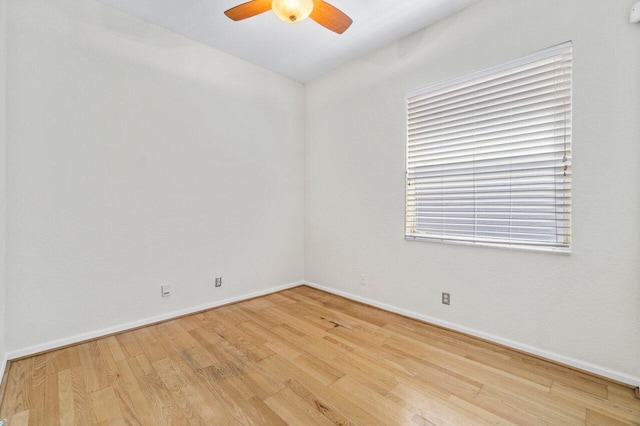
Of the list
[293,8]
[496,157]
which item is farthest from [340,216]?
[293,8]

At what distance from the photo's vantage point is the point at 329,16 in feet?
6.42

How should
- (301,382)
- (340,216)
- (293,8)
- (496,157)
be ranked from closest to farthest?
(293,8) → (301,382) → (496,157) → (340,216)

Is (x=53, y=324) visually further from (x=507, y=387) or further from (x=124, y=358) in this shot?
(x=507, y=387)

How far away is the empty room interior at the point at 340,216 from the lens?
5.81 feet

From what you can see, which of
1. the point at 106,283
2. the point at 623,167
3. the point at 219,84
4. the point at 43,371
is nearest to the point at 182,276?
the point at 106,283

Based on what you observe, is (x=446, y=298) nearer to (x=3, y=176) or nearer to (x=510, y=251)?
(x=510, y=251)

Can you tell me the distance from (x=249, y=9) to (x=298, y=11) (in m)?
0.43

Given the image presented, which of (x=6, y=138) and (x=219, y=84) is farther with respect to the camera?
(x=219, y=84)

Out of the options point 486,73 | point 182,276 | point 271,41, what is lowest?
point 182,276

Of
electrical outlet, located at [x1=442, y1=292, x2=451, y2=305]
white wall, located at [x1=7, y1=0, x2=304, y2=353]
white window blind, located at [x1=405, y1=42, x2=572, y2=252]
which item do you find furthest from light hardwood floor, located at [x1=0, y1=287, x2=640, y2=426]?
white window blind, located at [x1=405, y1=42, x2=572, y2=252]

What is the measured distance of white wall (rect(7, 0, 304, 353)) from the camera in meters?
2.13

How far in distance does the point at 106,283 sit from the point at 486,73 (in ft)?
12.1

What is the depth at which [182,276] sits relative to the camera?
292 cm

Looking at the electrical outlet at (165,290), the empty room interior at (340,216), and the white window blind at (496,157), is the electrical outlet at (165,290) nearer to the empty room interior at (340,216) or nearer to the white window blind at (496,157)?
the empty room interior at (340,216)
